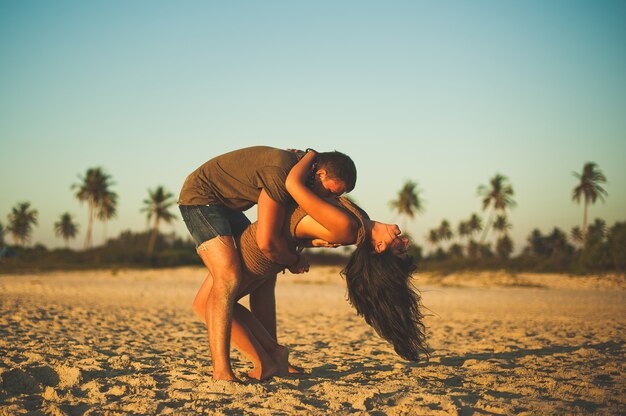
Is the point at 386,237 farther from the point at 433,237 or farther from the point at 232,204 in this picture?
the point at 433,237

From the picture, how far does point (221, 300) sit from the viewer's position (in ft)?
10.0

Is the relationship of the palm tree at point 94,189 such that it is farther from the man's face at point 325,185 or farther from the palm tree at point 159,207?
the man's face at point 325,185

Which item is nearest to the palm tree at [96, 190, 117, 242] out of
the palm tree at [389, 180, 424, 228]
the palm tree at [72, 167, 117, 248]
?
the palm tree at [72, 167, 117, 248]

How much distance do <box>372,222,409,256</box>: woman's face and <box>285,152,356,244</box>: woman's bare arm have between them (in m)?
0.18

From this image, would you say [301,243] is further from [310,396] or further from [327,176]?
[310,396]

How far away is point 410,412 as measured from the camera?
245 centimetres

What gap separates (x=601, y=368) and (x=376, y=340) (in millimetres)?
2501

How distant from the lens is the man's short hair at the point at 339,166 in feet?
9.97

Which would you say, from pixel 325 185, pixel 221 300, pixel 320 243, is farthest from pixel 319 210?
pixel 221 300

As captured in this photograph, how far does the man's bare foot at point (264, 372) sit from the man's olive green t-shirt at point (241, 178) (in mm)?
1083

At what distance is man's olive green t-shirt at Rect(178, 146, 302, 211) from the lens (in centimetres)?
288

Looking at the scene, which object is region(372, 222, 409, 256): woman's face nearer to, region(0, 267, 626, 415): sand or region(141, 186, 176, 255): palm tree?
region(0, 267, 626, 415): sand

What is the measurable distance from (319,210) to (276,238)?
330 mm

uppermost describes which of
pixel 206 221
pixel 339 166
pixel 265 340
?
pixel 339 166
